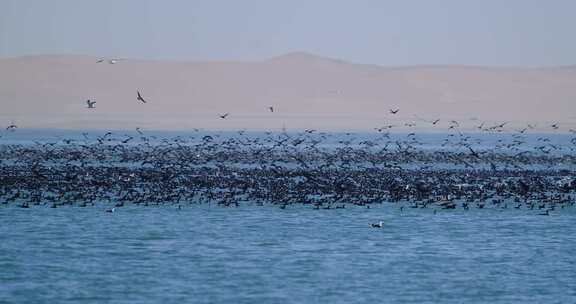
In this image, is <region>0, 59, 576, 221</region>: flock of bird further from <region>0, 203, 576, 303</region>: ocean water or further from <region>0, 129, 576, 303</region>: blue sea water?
<region>0, 203, 576, 303</region>: ocean water

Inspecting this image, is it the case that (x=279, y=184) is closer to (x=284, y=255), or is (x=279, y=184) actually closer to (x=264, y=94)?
(x=284, y=255)

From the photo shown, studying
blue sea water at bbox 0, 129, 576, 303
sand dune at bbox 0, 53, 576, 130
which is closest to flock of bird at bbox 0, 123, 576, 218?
blue sea water at bbox 0, 129, 576, 303

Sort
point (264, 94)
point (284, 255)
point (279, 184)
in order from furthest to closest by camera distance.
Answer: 1. point (264, 94)
2. point (279, 184)
3. point (284, 255)

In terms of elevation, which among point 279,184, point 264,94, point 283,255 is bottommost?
point 283,255

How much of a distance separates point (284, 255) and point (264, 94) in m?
151

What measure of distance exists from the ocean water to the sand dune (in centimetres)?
10614

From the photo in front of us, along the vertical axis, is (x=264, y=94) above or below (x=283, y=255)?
above

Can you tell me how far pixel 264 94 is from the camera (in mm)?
175750

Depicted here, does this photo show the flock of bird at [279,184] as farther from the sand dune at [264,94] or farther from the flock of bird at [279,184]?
the sand dune at [264,94]

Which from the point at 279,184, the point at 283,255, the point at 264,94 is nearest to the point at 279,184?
the point at 279,184

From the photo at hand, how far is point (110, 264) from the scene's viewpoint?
918 inches

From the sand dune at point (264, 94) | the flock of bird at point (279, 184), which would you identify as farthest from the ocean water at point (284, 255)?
the sand dune at point (264, 94)

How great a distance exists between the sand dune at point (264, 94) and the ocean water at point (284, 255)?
106 meters

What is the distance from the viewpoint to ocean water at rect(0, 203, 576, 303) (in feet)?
68.6
